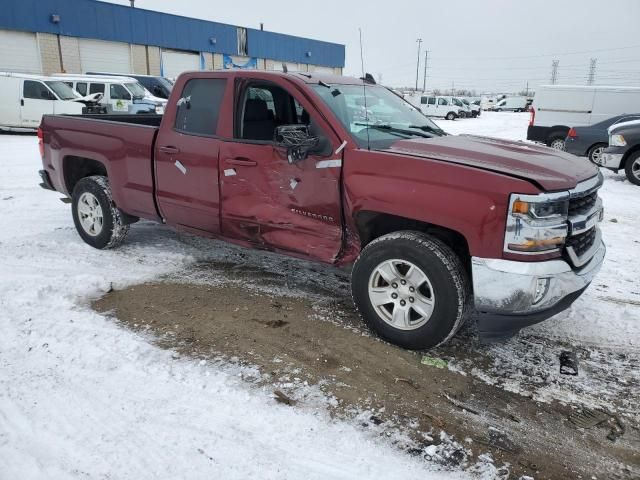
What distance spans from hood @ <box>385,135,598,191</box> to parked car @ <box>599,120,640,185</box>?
7.46 meters

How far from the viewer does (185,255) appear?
18.2 ft

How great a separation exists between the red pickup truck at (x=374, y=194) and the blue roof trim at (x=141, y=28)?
90.5ft

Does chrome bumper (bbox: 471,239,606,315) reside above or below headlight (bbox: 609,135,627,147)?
below

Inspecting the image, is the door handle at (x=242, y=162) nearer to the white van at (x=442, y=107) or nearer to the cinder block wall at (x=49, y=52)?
the cinder block wall at (x=49, y=52)

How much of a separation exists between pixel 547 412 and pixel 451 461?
80cm

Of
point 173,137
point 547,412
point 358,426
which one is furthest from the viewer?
point 173,137

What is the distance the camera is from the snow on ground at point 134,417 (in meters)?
2.49

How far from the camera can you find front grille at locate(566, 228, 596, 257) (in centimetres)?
330

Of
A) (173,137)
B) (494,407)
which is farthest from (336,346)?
(173,137)

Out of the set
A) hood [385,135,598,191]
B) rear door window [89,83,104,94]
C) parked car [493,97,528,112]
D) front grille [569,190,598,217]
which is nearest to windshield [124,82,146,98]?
rear door window [89,83,104,94]

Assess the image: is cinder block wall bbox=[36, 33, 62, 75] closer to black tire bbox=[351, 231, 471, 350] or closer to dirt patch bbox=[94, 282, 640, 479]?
dirt patch bbox=[94, 282, 640, 479]

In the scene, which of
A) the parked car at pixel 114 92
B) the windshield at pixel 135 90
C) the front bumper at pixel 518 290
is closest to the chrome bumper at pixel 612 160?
the front bumper at pixel 518 290

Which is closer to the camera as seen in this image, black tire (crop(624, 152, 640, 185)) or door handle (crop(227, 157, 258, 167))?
door handle (crop(227, 157, 258, 167))

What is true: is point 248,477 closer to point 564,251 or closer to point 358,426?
point 358,426
